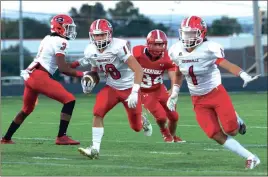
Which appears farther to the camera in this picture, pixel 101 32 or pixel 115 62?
pixel 115 62

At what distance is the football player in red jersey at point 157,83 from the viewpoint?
13469 millimetres

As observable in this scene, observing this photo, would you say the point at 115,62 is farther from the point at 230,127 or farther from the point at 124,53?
the point at 230,127

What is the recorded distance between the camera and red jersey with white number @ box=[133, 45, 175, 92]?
13.6 meters

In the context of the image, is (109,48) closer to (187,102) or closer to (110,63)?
(110,63)

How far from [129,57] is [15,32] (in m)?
43.0

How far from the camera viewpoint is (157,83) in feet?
45.0

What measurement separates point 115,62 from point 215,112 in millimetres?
1622

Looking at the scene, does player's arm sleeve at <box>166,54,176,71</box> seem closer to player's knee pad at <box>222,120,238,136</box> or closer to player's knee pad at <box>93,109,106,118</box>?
player's knee pad at <box>93,109,106,118</box>

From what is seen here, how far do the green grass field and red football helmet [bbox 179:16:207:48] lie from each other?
1.43 m

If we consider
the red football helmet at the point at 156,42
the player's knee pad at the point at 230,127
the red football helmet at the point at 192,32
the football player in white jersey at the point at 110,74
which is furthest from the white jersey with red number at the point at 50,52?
the player's knee pad at the point at 230,127

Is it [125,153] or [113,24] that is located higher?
[113,24]

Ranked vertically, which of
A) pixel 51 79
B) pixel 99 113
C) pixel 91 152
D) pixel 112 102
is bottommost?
pixel 91 152

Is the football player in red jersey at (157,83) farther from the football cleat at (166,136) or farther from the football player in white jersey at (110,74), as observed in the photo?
the football player in white jersey at (110,74)

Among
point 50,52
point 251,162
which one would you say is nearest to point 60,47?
point 50,52
